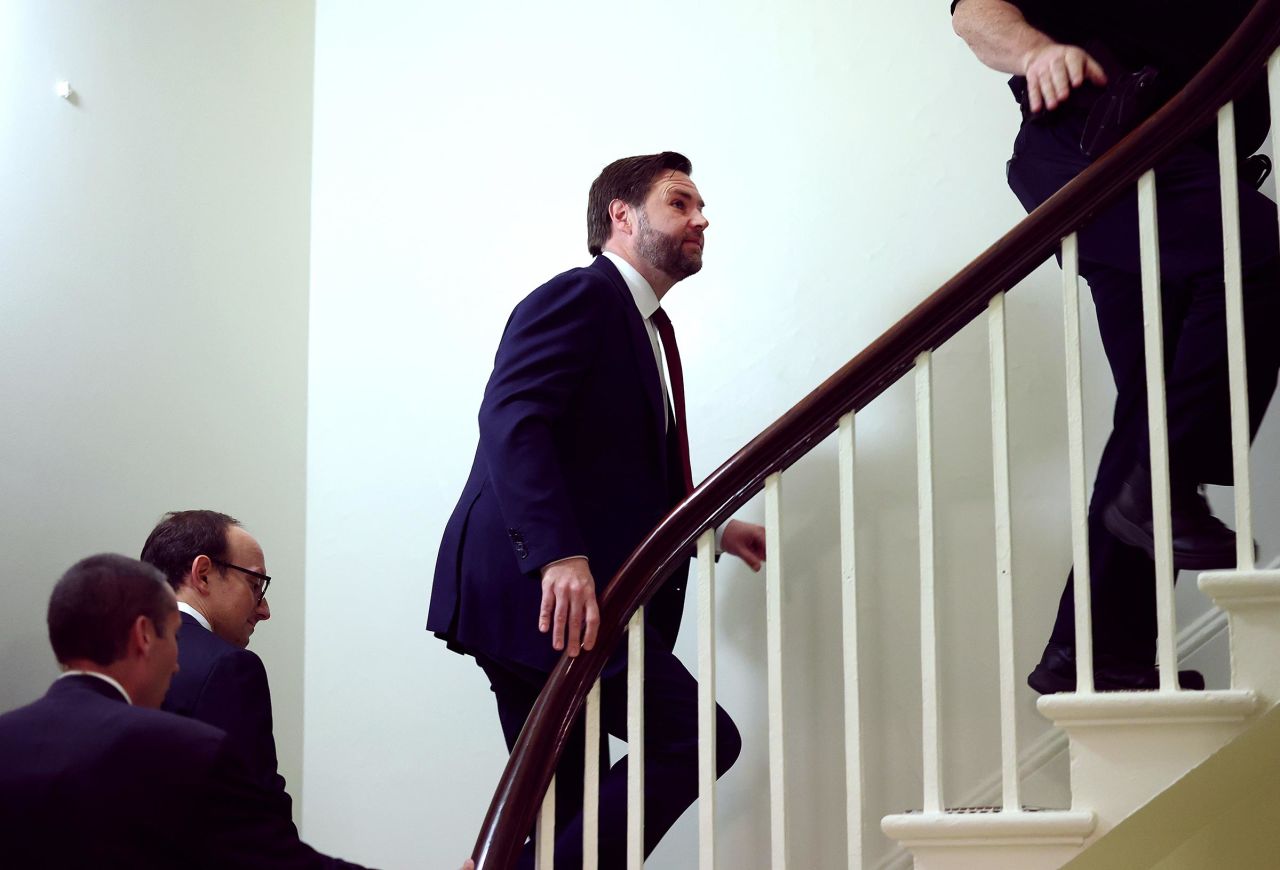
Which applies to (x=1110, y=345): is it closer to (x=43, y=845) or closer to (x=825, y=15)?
(x=825, y=15)

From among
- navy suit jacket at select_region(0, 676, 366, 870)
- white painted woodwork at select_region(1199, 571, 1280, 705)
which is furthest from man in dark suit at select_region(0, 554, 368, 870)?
white painted woodwork at select_region(1199, 571, 1280, 705)

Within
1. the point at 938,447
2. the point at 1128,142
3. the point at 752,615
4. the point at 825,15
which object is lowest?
the point at 752,615

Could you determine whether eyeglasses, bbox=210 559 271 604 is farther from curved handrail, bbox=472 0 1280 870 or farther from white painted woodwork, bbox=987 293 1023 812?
white painted woodwork, bbox=987 293 1023 812

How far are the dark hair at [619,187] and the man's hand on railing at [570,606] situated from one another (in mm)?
939

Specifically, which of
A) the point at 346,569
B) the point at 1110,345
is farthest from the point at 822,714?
the point at 346,569

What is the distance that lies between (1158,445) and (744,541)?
1100 millimetres

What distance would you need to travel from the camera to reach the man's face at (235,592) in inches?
105

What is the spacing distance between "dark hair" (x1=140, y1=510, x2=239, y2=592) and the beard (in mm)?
1005

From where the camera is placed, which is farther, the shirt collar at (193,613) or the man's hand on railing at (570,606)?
the shirt collar at (193,613)

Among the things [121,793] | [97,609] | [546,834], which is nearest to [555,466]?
[546,834]

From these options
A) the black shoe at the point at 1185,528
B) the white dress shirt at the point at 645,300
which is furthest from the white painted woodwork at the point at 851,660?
the white dress shirt at the point at 645,300

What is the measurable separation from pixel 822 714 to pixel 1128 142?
4.85ft

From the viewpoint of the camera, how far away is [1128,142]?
215 centimetres

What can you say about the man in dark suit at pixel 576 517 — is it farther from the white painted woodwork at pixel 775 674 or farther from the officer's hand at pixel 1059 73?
the officer's hand at pixel 1059 73
